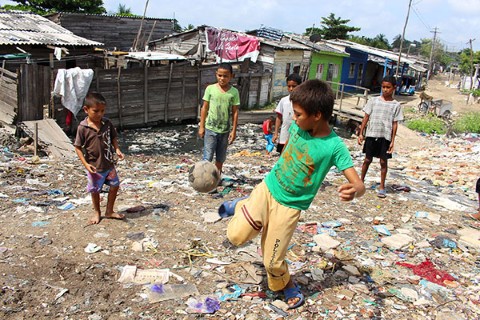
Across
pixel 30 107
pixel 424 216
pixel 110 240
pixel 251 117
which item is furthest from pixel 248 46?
pixel 110 240

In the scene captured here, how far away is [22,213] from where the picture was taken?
4.45 metres

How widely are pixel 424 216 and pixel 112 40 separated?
81.5ft

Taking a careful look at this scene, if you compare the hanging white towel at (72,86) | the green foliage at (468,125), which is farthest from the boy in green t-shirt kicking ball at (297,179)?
the green foliage at (468,125)

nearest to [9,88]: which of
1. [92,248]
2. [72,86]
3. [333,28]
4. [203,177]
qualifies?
[72,86]

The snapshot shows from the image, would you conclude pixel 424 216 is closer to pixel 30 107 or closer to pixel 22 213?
pixel 22 213

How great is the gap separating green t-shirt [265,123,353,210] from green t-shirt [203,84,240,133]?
261 cm

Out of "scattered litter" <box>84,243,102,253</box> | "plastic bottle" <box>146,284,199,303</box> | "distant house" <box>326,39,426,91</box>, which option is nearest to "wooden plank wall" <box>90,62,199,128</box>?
"scattered litter" <box>84,243,102,253</box>

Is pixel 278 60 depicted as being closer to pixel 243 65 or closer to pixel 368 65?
pixel 243 65

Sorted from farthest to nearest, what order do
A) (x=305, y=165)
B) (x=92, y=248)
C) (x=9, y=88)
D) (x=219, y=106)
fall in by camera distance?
(x=9, y=88), (x=219, y=106), (x=92, y=248), (x=305, y=165)

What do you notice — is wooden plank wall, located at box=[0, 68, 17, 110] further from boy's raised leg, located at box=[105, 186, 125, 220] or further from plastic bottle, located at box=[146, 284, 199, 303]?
plastic bottle, located at box=[146, 284, 199, 303]

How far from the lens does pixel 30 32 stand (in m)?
15.7

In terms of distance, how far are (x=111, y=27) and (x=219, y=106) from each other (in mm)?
23268

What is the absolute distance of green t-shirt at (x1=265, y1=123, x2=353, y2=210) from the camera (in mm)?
2625

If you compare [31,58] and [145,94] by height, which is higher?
[31,58]
